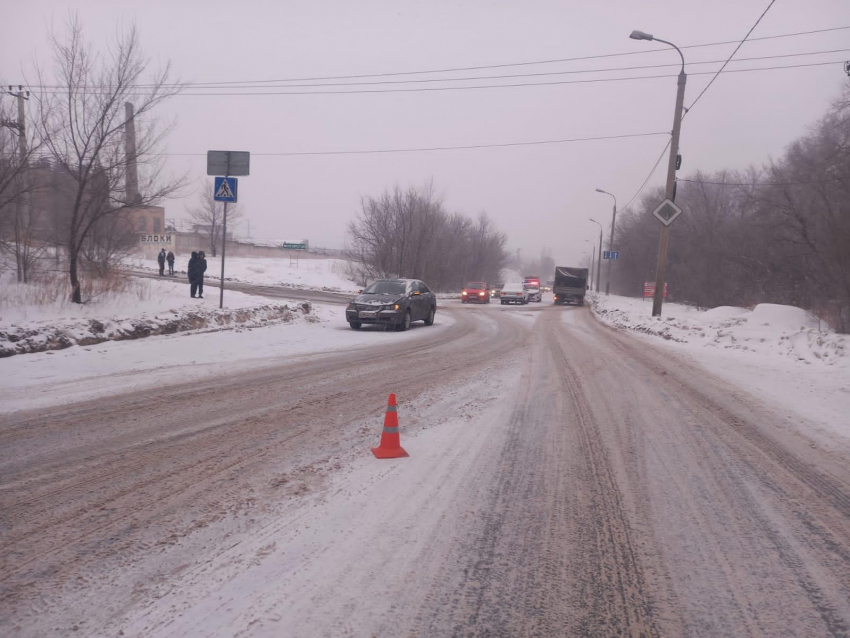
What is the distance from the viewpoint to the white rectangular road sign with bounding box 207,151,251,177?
45.3ft

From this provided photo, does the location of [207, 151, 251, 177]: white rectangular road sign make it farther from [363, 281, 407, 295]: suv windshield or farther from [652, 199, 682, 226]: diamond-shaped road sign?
[652, 199, 682, 226]: diamond-shaped road sign

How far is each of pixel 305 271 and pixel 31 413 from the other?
2107 inches

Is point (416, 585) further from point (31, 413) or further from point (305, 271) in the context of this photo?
point (305, 271)

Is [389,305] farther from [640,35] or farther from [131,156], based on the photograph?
[640,35]

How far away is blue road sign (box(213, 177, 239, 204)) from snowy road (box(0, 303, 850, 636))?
7661mm

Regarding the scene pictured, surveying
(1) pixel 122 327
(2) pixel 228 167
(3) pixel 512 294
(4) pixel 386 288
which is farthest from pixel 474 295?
(1) pixel 122 327

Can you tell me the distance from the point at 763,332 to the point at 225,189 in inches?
547

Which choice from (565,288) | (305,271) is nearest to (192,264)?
(565,288)

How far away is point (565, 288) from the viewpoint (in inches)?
1766

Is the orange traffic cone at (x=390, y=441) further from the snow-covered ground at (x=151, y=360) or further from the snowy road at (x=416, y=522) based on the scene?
the snow-covered ground at (x=151, y=360)

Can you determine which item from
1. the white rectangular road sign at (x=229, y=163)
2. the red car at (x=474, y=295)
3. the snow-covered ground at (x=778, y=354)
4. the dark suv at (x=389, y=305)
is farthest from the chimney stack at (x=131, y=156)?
the red car at (x=474, y=295)

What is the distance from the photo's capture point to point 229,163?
13.9 m

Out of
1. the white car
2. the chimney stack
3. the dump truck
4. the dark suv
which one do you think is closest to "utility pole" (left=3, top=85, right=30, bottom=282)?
the chimney stack

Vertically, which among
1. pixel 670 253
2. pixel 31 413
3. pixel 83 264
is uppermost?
pixel 670 253
